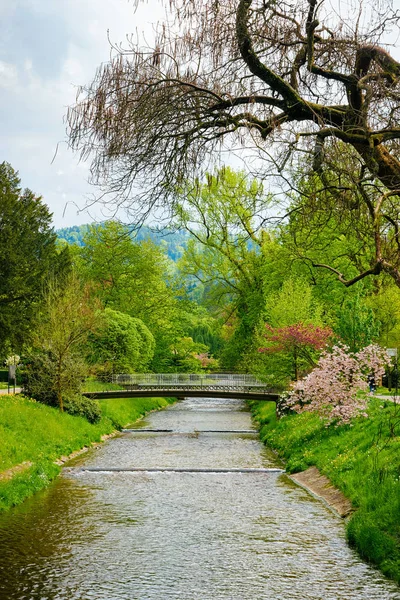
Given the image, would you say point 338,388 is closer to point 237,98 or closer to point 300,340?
point 300,340

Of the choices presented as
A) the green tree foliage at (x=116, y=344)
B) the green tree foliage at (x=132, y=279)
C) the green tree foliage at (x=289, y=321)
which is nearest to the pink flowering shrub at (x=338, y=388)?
the green tree foliage at (x=289, y=321)

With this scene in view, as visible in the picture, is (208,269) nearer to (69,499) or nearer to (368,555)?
(69,499)

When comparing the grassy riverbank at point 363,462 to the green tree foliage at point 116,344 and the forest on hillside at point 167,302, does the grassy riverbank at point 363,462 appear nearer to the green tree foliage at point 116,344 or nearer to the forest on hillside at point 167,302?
the forest on hillside at point 167,302

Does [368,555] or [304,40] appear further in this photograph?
[368,555]

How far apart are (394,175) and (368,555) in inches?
385

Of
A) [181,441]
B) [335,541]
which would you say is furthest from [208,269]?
[335,541]

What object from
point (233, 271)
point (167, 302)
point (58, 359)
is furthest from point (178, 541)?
point (167, 302)

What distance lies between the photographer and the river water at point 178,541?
40.5 feet

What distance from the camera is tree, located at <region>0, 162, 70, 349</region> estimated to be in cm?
4722

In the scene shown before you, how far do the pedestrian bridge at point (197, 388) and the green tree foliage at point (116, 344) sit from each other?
3101 mm

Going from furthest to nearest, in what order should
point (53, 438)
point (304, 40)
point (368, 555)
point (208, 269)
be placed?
point (208, 269) → point (53, 438) → point (368, 555) → point (304, 40)

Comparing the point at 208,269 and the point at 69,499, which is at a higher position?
the point at 208,269

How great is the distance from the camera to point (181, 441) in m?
34.0

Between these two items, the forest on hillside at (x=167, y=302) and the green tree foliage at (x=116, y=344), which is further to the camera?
the green tree foliage at (x=116, y=344)
